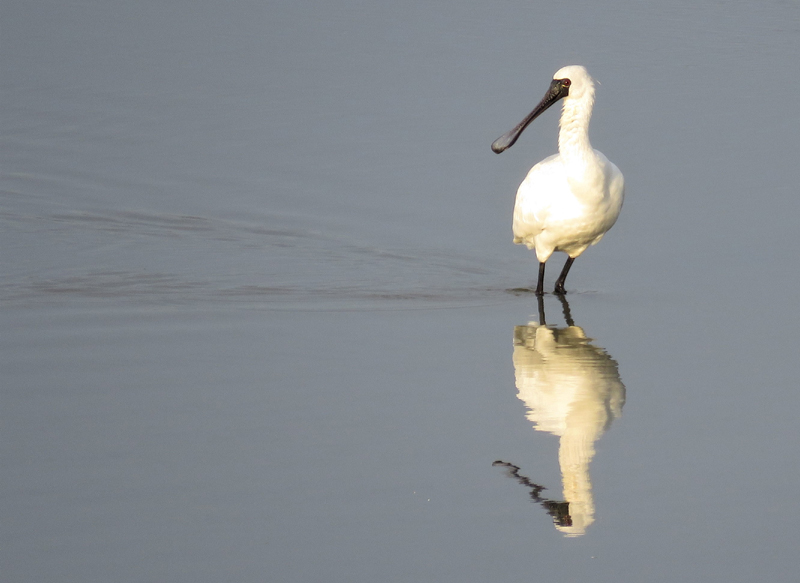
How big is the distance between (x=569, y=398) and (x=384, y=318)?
6.27ft

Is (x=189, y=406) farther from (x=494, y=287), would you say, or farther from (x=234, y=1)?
(x=234, y=1)

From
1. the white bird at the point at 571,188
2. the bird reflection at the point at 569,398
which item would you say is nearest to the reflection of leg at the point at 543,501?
the bird reflection at the point at 569,398

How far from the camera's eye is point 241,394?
22.2 feet

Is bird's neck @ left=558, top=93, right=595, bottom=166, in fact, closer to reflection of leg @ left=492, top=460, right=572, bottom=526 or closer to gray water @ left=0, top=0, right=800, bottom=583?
gray water @ left=0, top=0, right=800, bottom=583

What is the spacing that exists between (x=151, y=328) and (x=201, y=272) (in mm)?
1690

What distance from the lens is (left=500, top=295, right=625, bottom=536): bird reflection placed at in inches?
216

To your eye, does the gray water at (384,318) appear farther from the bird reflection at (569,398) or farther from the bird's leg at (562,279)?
the bird's leg at (562,279)

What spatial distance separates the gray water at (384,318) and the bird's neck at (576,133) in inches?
41.2

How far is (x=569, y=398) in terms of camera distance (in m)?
6.89

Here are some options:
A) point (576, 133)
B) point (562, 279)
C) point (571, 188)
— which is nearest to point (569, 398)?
point (571, 188)

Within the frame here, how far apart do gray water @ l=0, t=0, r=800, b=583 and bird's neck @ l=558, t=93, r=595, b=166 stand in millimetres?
1047

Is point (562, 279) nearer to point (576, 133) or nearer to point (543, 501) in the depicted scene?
point (576, 133)

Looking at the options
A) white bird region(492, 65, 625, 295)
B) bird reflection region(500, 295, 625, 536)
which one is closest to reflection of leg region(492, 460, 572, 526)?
bird reflection region(500, 295, 625, 536)

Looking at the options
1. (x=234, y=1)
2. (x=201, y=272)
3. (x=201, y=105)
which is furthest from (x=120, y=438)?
(x=234, y=1)
